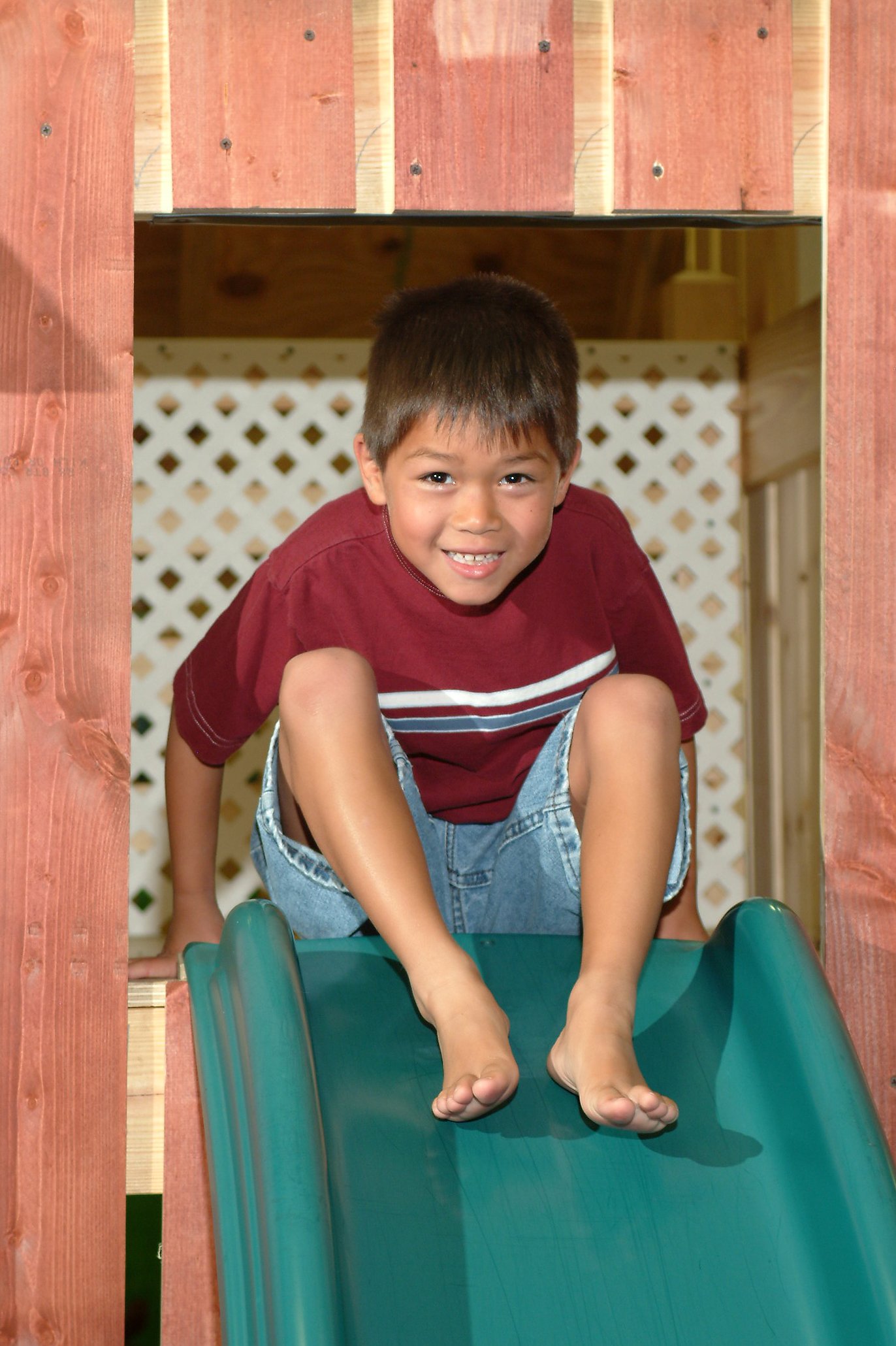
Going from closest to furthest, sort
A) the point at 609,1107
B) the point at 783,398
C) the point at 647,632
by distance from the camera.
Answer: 1. the point at 609,1107
2. the point at 647,632
3. the point at 783,398

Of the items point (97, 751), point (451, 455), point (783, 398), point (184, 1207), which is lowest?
point (184, 1207)

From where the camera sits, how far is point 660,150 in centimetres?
155

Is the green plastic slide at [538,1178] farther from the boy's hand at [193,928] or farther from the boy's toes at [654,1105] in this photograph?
the boy's hand at [193,928]

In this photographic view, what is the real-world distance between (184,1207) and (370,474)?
859 mm

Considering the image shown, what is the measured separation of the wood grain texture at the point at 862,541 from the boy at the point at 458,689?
7.6 inches

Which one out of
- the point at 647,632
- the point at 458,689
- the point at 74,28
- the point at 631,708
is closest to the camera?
the point at 631,708

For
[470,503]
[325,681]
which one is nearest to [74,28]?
[470,503]

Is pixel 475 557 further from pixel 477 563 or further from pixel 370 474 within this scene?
pixel 370 474

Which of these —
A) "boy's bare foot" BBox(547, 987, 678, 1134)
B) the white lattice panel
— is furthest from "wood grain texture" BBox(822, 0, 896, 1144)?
the white lattice panel

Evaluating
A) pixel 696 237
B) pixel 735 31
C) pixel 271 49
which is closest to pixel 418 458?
pixel 271 49

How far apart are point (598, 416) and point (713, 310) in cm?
33

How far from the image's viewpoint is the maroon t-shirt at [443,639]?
164cm

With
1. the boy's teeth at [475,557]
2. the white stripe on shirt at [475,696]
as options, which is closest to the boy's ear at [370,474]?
the boy's teeth at [475,557]

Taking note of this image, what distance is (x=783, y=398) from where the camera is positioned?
2824 millimetres
